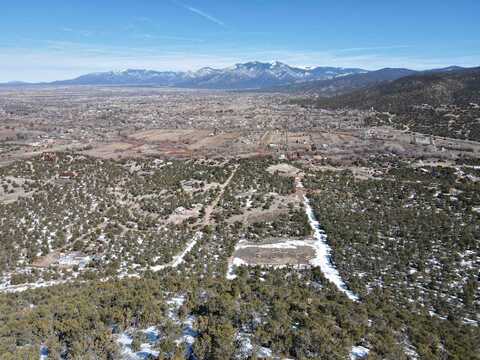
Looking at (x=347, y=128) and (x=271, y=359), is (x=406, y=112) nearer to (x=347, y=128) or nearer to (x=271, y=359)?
(x=347, y=128)

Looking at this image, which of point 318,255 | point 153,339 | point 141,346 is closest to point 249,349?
point 153,339

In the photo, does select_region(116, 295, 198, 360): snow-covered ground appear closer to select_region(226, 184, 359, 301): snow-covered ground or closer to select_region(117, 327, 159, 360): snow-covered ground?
select_region(117, 327, 159, 360): snow-covered ground

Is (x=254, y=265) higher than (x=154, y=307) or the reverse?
the reverse

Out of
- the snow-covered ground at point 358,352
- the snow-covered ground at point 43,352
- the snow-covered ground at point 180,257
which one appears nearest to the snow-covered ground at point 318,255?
the snow-covered ground at point 180,257

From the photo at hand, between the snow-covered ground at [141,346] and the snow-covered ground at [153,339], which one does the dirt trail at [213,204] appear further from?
the snow-covered ground at [141,346]

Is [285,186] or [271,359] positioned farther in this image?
[285,186]

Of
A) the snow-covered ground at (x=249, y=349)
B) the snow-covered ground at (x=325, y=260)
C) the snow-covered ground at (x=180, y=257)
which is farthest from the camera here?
the snow-covered ground at (x=180, y=257)

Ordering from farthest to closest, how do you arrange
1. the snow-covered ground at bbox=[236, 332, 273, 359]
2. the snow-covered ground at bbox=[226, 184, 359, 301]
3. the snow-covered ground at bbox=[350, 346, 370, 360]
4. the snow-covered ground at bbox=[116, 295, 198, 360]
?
1. the snow-covered ground at bbox=[226, 184, 359, 301]
2. the snow-covered ground at bbox=[350, 346, 370, 360]
3. the snow-covered ground at bbox=[116, 295, 198, 360]
4. the snow-covered ground at bbox=[236, 332, 273, 359]

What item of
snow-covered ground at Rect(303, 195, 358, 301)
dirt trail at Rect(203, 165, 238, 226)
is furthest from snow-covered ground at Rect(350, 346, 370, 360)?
dirt trail at Rect(203, 165, 238, 226)

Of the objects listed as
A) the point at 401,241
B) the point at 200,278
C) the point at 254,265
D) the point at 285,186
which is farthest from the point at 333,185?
the point at 200,278

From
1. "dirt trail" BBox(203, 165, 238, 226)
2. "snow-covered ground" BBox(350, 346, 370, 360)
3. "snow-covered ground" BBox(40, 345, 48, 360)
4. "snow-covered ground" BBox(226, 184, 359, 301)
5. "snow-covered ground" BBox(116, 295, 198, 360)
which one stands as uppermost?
"snow-covered ground" BBox(40, 345, 48, 360)

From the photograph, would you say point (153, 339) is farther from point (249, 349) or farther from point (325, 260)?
point (325, 260)
